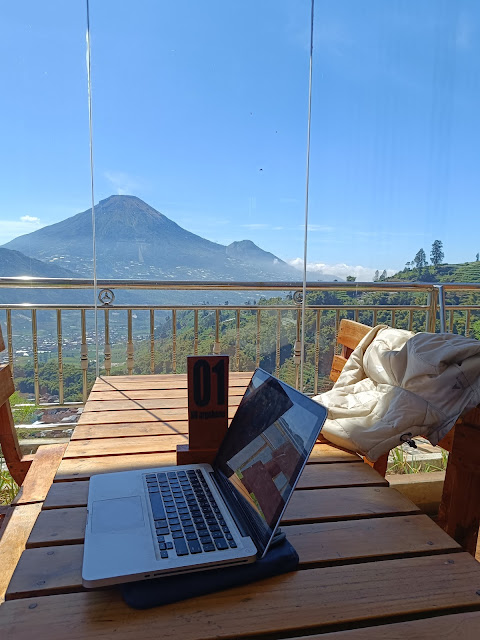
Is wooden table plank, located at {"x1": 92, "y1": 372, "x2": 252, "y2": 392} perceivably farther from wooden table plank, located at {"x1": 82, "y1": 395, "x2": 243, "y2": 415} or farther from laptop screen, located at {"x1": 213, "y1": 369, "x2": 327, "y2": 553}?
laptop screen, located at {"x1": 213, "y1": 369, "x2": 327, "y2": 553}

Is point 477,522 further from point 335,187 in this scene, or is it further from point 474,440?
point 335,187

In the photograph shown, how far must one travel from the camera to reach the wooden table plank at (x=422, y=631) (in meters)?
0.50

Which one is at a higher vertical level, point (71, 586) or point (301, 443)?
point (301, 443)

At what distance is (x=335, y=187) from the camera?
4973 mm

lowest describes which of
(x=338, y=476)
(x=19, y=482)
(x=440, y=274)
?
(x=19, y=482)

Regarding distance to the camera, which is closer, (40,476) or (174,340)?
(40,476)

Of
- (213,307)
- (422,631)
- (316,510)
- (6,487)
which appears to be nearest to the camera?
(422,631)

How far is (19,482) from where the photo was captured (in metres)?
1.76

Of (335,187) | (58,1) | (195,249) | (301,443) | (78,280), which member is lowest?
(301,443)

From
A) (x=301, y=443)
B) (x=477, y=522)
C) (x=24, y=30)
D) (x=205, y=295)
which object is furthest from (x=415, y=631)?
(x=24, y=30)

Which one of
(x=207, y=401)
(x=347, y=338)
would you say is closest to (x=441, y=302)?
(x=347, y=338)

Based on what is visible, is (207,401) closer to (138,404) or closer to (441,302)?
(138,404)

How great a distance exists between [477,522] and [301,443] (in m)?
0.78

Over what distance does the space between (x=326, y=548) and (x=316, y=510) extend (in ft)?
0.44
